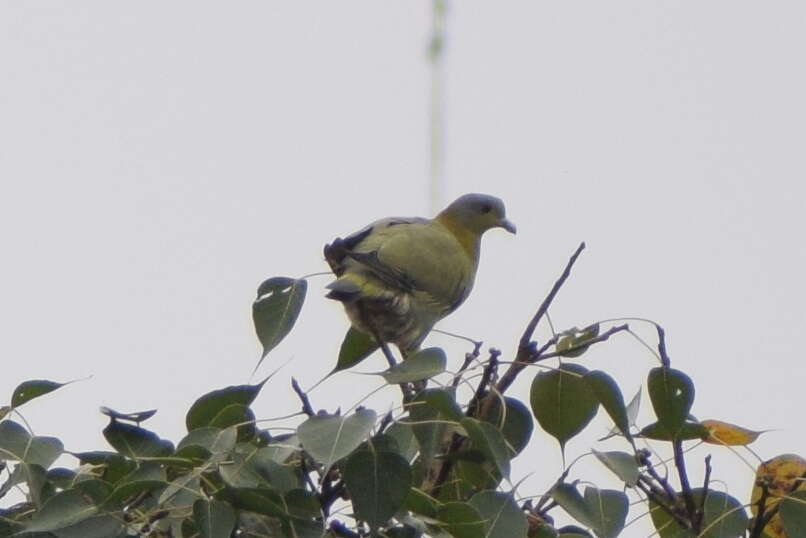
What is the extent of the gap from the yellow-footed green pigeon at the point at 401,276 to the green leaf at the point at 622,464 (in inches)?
83.0

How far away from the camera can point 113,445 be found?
195cm

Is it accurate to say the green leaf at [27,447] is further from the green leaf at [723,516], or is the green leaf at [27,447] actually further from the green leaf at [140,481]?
the green leaf at [723,516]

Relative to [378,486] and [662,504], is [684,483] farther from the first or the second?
[378,486]

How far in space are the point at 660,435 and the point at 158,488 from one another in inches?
30.0

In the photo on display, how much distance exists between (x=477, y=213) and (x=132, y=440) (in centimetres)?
441

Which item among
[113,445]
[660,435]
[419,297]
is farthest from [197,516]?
[419,297]

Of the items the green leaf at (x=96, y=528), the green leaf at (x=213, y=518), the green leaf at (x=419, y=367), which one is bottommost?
the green leaf at (x=96, y=528)

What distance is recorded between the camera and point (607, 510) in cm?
197

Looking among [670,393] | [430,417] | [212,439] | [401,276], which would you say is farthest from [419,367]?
[401,276]

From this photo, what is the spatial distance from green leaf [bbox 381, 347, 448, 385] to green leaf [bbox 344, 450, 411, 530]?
0.50 feet

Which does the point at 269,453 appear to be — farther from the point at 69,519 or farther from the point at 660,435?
the point at 660,435

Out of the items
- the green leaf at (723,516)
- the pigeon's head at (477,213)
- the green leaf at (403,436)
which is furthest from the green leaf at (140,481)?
the pigeon's head at (477,213)

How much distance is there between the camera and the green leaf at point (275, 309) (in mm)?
2219

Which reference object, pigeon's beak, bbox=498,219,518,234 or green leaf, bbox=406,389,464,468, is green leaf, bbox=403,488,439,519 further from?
pigeon's beak, bbox=498,219,518,234
